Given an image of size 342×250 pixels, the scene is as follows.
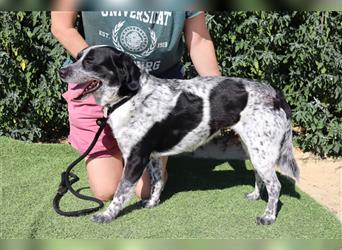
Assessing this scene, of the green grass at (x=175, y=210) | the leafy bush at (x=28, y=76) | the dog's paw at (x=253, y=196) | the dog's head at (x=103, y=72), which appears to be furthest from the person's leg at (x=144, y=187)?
the leafy bush at (x=28, y=76)

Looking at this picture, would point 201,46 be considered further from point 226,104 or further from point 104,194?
point 104,194

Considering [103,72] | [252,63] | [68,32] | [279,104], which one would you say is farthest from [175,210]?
[252,63]

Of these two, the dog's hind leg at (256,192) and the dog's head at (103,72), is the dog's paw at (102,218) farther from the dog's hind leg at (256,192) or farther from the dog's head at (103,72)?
the dog's hind leg at (256,192)

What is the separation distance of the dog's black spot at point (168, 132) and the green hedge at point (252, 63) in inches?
61.9

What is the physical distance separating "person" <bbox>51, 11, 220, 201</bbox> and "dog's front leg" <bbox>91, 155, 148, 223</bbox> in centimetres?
41

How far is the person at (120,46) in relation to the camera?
12.8 ft

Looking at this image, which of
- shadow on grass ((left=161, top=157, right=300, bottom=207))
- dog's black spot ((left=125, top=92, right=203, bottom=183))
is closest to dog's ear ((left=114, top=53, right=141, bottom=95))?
dog's black spot ((left=125, top=92, right=203, bottom=183))

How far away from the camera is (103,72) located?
3518mm

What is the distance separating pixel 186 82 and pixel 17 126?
234 cm

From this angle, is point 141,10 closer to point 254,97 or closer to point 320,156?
point 254,97

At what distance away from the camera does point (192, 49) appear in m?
4.29

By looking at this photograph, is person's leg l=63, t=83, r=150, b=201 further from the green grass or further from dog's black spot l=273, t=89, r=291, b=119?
dog's black spot l=273, t=89, r=291, b=119

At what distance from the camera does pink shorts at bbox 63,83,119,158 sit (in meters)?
4.29

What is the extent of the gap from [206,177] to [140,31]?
150 centimetres
